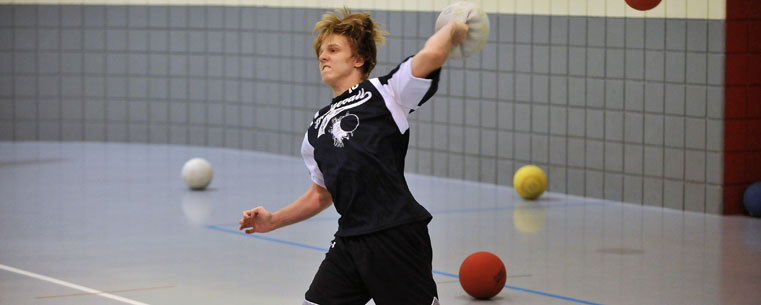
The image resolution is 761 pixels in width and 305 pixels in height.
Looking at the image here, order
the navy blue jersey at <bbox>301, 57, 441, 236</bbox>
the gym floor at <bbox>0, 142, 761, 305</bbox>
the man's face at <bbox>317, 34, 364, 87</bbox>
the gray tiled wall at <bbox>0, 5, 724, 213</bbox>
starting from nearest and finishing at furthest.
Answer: the navy blue jersey at <bbox>301, 57, 441, 236</bbox>
the man's face at <bbox>317, 34, 364, 87</bbox>
the gym floor at <bbox>0, 142, 761, 305</bbox>
the gray tiled wall at <bbox>0, 5, 724, 213</bbox>

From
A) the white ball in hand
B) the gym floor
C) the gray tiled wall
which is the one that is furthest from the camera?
the gray tiled wall

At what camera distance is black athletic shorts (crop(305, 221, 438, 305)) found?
4105 millimetres

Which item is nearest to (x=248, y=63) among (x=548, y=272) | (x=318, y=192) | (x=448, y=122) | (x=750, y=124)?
(x=448, y=122)

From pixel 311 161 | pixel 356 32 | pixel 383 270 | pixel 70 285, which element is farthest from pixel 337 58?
pixel 70 285

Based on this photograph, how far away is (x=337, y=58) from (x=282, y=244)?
4.48m

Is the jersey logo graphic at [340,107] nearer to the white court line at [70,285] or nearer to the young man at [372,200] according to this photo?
the young man at [372,200]

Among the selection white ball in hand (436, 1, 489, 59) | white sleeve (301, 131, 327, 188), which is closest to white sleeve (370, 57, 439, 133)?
white ball in hand (436, 1, 489, 59)

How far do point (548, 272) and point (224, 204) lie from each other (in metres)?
3.84

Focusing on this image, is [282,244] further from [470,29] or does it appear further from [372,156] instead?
[470,29]

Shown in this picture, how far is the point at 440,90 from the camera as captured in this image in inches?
500

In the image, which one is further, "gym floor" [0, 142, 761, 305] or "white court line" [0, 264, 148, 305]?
"gym floor" [0, 142, 761, 305]

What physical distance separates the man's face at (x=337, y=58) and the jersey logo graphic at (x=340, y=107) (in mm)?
91

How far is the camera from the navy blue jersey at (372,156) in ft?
13.4

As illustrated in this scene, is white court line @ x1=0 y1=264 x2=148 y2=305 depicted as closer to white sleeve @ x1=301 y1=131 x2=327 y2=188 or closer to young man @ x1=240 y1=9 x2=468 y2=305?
white sleeve @ x1=301 y1=131 x2=327 y2=188
